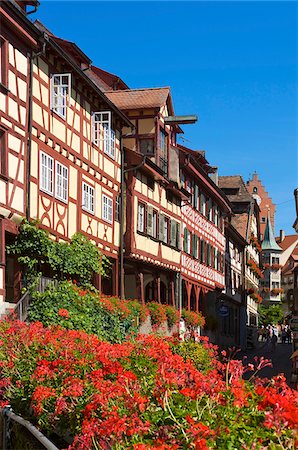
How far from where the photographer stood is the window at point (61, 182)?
2153 cm

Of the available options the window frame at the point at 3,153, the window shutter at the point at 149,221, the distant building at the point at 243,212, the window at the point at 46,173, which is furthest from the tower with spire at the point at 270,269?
the window frame at the point at 3,153

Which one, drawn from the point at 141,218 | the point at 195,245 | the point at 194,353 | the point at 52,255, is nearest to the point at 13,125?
the point at 52,255

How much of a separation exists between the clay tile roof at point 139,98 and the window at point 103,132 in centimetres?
453

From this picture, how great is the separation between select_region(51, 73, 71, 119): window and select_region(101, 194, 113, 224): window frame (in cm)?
446

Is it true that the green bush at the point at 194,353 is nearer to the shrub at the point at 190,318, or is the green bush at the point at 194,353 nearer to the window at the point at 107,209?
the window at the point at 107,209

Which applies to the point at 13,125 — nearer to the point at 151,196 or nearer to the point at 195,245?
the point at 151,196

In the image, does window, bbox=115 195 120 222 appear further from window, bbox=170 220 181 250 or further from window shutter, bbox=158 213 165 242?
window, bbox=170 220 181 250

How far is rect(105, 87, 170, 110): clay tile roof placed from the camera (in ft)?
103

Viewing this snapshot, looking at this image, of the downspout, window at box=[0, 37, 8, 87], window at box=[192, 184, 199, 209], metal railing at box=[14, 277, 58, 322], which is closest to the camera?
metal railing at box=[14, 277, 58, 322]

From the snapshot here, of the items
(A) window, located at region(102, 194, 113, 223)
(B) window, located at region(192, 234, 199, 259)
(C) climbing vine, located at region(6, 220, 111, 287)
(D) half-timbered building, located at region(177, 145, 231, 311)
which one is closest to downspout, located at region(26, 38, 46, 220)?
(C) climbing vine, located at region(6, 220, 111, 287)

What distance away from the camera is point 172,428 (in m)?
5.61

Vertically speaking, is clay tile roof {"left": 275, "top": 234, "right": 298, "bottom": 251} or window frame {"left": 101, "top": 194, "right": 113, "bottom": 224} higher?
clay tile roof {"left": 275, "top": 234, "right": 298, "bottom": 251}

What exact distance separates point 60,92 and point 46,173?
8.67 ft

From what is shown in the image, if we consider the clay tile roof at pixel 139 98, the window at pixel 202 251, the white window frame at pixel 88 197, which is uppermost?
the clay tile roof at pixel 139 98
